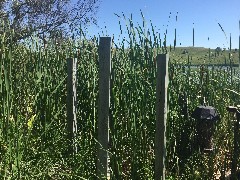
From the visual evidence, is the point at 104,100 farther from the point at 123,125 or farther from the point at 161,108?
the point at 161,108

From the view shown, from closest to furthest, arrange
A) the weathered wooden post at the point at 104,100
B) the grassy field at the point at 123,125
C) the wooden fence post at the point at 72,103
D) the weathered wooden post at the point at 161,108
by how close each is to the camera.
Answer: the weathered wooden post at the point at 161,108 → the grassy field at the point at 123,125 → the weathered wooden post at the point at 104,100 → the wooden fence post at the point at 72,103

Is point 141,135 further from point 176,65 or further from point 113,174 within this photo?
point 176,65

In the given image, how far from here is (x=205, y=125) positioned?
338cm

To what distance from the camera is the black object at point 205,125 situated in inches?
130

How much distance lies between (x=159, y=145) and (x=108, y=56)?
78 cm

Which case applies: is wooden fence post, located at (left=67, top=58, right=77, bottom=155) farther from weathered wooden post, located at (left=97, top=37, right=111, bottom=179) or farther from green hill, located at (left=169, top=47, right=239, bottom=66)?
green hill, located at (left=169, top=47, right=239, bottom=66)

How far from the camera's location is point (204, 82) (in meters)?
4.03

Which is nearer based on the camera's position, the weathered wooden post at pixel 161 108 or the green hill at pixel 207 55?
the weathered wooden post at pixel 161 108

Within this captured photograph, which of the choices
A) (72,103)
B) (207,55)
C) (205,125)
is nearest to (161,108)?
(205,125)

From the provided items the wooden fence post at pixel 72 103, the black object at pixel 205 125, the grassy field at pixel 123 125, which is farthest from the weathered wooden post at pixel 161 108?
the wooden fence post at pixel 72 103

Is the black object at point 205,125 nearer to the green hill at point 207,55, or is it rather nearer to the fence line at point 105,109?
the green hill at point 207,55

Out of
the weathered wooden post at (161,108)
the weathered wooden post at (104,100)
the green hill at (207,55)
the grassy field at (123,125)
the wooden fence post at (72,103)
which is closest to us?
the weathered wooden post at (161,108)

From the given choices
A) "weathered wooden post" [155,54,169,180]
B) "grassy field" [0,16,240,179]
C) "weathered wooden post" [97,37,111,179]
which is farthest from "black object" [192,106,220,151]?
"weathered wooden post" [97,37,111,179]

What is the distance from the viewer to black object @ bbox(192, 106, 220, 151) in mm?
3299
